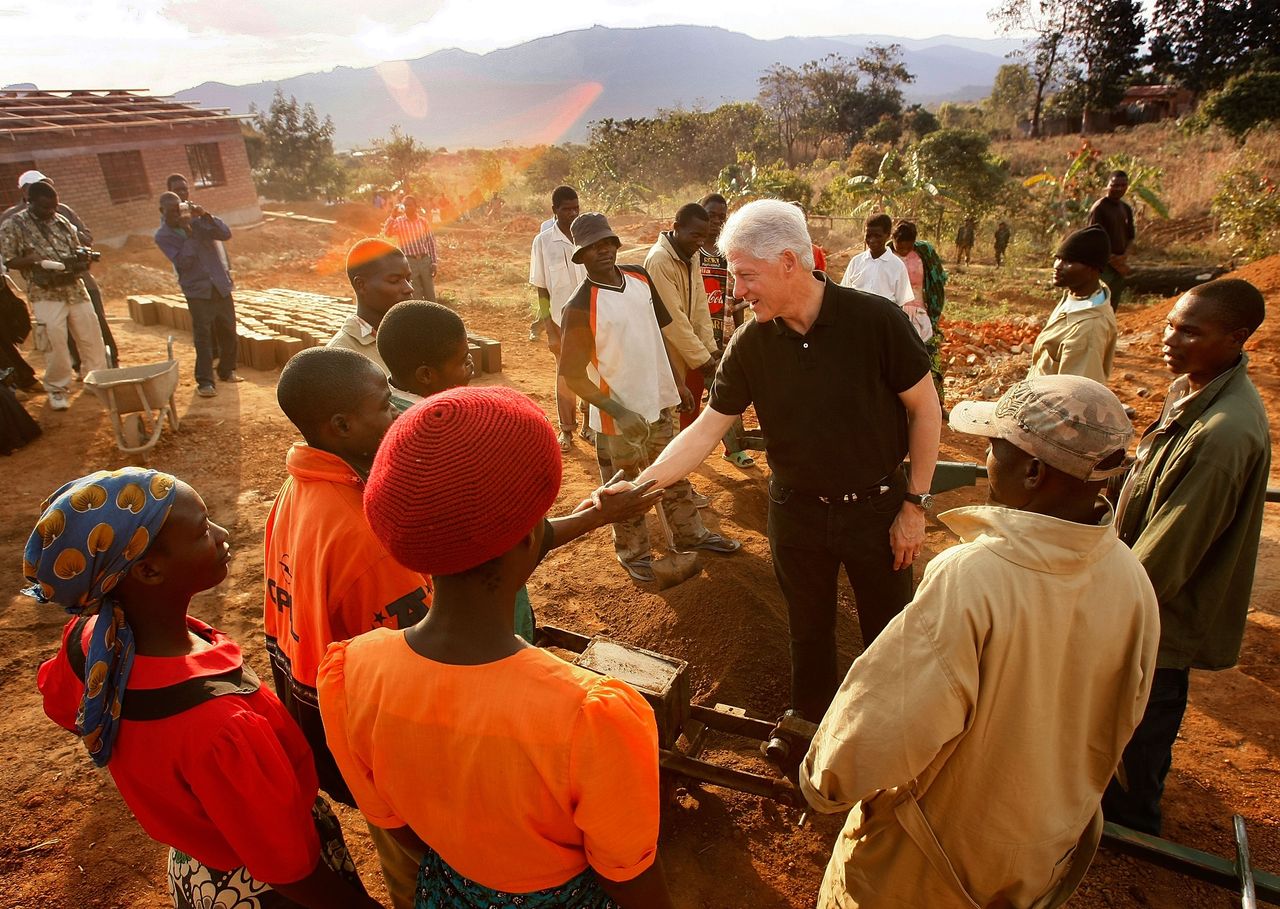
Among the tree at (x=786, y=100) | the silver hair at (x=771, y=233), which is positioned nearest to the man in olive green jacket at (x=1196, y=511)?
the silver hair at (x=771, y=233)

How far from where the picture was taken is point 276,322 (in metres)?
9.62

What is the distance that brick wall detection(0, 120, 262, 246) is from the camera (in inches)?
634

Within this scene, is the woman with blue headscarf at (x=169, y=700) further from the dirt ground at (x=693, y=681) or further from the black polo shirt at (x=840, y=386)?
the black polo shirt at (x=840, y=386)

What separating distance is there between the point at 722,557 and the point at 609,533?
95 cm

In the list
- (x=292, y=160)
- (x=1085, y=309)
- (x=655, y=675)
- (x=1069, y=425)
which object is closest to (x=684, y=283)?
(x=1085, y=309)

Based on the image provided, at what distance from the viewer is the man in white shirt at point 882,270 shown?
19.7 ft

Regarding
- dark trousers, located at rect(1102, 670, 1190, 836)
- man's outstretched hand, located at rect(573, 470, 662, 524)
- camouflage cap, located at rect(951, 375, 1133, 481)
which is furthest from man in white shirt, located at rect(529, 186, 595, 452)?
camouflage cap, located at rect(951, 375, 1133, 481)

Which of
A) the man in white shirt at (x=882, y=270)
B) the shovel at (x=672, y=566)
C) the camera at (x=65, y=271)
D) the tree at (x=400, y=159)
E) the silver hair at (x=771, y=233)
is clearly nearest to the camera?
the silver hair at (x=771, y=233)

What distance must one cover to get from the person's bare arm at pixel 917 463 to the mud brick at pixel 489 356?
6.77m

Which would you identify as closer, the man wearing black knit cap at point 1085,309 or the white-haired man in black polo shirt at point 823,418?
the white-haired man in black polo shirt at point 823,418

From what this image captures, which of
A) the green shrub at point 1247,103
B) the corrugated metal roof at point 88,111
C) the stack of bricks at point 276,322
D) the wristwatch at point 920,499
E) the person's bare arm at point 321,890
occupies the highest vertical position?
the corrugated metal roof at point 88,111

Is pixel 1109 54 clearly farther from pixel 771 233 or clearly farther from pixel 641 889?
pixel 641 889

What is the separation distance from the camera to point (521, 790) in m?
1.10

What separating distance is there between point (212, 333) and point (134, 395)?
2.76m
